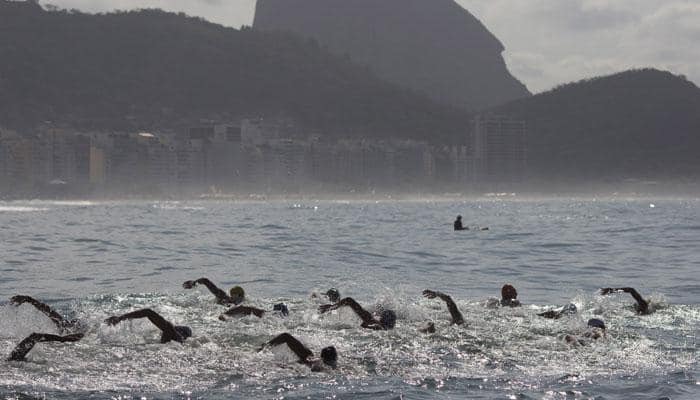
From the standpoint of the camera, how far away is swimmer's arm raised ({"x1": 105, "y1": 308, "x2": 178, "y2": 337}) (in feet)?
56.9

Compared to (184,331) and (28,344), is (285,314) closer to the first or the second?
(184,331)

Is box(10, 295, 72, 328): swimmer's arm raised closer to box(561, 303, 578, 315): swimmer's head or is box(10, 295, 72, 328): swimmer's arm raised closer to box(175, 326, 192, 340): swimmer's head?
box(175, 326, 192, 340): swimmer's head

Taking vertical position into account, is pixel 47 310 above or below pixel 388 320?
above

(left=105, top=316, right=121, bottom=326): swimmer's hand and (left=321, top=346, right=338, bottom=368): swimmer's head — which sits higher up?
(left=105, top=316, right=121, bottom=326): swimmer's hand

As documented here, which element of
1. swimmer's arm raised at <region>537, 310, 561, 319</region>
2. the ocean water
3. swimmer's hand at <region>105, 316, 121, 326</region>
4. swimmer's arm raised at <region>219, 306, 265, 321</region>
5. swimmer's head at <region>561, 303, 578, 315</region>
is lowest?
the ocean water

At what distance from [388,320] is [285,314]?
3.04 metres

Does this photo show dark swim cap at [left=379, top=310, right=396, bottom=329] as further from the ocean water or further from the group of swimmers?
the ocean water

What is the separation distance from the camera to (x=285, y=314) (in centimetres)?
2308

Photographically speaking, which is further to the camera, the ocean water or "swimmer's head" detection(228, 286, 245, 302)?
"swimmer's head" detection(228, 286, 245, 302)

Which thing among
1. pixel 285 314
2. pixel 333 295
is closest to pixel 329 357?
pixel 285 314

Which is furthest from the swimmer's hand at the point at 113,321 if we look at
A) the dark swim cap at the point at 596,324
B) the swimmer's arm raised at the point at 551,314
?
the swimmer's arm raised at the point at 551,314

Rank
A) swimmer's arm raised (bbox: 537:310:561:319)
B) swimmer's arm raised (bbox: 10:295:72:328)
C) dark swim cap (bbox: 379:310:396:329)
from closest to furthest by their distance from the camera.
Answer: swimmer's arm raised (bbox: 10:295:72:328) → dark swim cap (bbox: 379:310:396:329) → swimmer's arm raised (bbox: 537:310:561:319)

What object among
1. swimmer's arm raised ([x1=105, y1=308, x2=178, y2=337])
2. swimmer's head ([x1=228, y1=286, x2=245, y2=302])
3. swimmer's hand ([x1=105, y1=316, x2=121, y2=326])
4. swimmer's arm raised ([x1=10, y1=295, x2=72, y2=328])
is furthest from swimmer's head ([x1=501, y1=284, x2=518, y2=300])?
swimmer's arm raised ([x1=10, y1=295, x2=72, y2=328])

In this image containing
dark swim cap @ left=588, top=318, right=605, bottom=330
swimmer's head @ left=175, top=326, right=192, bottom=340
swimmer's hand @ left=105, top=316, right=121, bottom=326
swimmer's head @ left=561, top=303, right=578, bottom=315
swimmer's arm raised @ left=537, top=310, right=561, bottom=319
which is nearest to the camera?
swimmer's hand @ left=105, top=316, right=121, bottom=326
